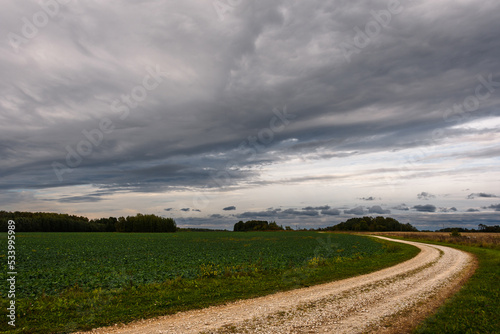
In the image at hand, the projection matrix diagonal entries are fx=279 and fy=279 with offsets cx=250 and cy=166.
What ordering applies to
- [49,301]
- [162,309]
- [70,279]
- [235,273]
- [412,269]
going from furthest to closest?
[412,269] < [235,273] < [70,279] < [49,301] < [162,309]

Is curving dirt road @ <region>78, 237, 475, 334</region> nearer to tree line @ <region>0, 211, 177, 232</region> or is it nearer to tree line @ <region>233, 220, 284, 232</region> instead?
tree line @ <region>0, 211, 177, 232</region>

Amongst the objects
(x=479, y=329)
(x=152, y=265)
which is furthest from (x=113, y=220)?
(x=479, y=329)

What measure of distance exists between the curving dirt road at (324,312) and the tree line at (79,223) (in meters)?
140

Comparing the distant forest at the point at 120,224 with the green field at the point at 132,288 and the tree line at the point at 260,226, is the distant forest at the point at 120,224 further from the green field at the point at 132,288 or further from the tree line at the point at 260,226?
the green field at the point at 132,288

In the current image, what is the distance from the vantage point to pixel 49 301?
45.2ft

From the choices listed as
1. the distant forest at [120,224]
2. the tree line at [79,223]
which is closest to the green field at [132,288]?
the distant forest at [120,224]

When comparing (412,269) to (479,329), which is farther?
(412,269)

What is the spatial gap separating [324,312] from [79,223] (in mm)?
157434

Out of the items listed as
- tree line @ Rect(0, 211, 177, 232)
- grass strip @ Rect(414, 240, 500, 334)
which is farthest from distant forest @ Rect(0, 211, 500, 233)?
grass strip @ Rect(414, 240, 500, 334)

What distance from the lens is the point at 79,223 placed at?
140250 millimetres

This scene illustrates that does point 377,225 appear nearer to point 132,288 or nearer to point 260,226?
point 260,226

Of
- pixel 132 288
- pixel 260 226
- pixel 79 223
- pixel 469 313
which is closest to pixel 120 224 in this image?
pixel 79 223

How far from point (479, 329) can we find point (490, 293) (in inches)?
267

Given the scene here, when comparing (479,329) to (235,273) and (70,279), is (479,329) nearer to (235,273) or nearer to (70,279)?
(235,273)
